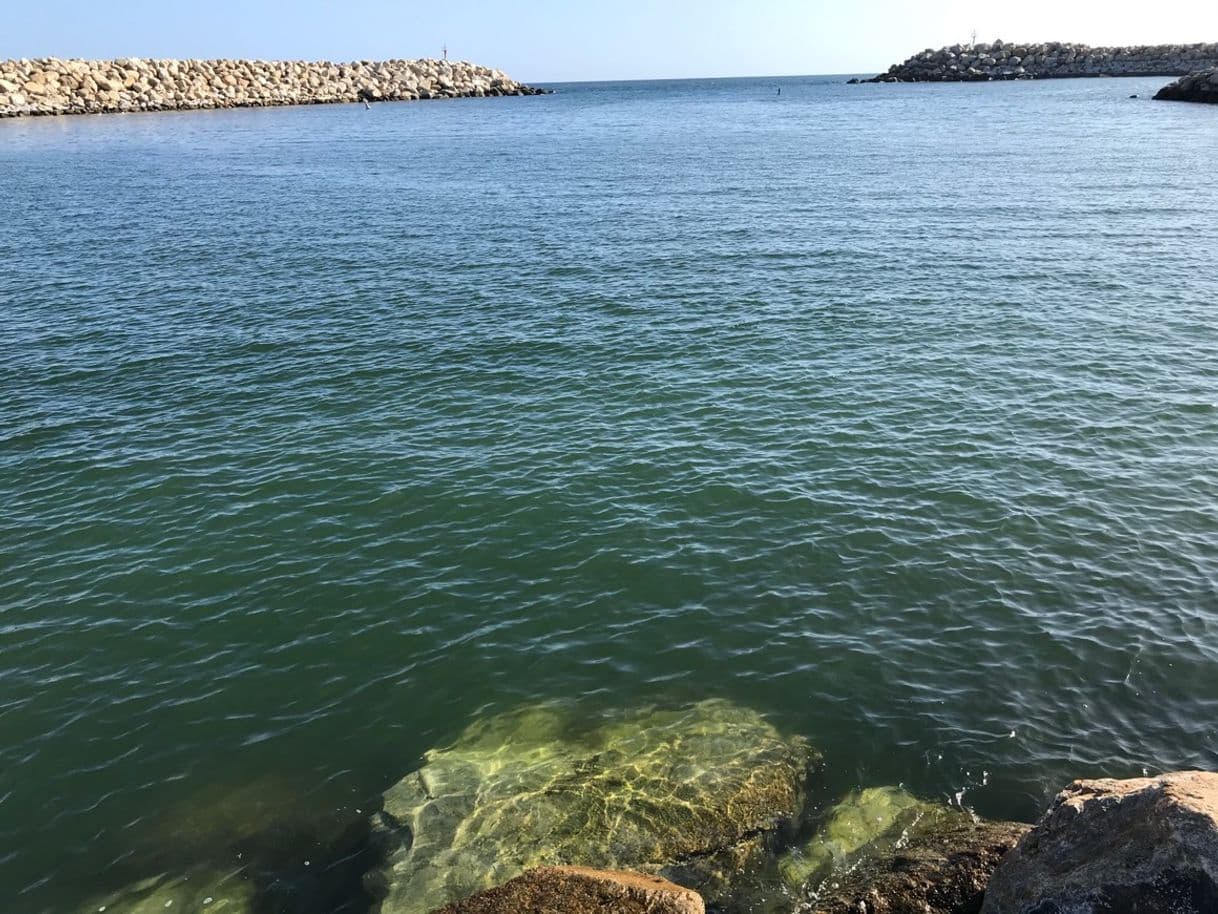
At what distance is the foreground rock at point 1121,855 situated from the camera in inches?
407

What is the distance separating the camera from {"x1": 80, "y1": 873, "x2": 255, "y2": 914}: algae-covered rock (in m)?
14.4

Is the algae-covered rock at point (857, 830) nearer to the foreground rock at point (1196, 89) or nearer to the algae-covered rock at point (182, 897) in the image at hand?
the algae-covered rock at point (182, 897)

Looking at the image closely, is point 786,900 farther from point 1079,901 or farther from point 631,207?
point 631,207

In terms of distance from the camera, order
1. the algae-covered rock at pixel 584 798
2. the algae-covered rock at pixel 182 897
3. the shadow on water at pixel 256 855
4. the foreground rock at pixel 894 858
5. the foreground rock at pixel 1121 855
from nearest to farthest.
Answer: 1. the foreground rock at pixel 1121 855
2. the foreground rock at pixel 894 858
3. the algae-covered rock at pixel 182 897
4. the shadow on water at pixel 256 855
5. the algae-covered rock at pixel 584 798

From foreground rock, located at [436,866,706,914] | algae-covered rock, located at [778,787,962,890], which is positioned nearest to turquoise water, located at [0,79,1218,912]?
algae-covered rock, located at [778,787,962,890]

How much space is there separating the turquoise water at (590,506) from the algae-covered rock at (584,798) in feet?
2.85

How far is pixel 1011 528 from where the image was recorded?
2452 cm

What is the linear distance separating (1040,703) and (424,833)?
12916 mm

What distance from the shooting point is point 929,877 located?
530 inches

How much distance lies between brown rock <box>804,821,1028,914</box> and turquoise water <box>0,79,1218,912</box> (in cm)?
187

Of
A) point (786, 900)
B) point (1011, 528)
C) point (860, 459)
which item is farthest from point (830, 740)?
point (860, 459)


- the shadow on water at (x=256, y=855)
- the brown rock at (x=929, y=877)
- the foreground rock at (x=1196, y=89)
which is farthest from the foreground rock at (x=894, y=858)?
the foreground rock at (x=1196, y=89)

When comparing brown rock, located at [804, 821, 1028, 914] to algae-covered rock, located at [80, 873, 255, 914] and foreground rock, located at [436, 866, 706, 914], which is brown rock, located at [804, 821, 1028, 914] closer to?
foreground rock, located at [436, 866, 706, 914]

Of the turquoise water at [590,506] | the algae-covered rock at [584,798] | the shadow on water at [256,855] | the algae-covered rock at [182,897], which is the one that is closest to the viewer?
the algae-covered rock at [182,897]
